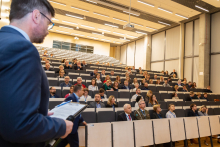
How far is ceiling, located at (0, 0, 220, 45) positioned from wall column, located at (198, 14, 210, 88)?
0.81 meters

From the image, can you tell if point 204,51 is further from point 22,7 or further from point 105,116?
point 22,7

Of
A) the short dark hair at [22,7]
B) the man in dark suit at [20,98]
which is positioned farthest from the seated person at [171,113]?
the short dark hair at [22,7]

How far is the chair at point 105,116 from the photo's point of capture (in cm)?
347

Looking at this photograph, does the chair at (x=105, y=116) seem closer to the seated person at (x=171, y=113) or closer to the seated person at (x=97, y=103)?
the seated person at (x=97, y=103)

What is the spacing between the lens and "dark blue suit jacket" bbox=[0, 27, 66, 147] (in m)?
0.49

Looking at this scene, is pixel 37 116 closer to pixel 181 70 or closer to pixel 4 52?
pixel 4 52

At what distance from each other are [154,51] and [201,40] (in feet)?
17.7

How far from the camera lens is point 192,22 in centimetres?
1136

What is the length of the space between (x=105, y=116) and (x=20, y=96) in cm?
318

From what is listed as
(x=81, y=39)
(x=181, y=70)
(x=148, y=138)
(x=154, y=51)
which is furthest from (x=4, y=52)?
(x=81, y=39)

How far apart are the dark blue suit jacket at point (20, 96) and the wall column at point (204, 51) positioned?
36.0 feet

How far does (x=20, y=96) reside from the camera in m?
0.50

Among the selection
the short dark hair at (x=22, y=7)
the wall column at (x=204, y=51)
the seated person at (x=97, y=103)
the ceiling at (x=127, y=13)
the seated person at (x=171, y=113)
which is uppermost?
the ceiling at (x=127, y=13)

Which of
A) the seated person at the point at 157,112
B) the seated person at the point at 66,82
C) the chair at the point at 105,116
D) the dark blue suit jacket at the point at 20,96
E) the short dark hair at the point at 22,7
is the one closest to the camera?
the dark blue suit jacket at the point at 20,96
